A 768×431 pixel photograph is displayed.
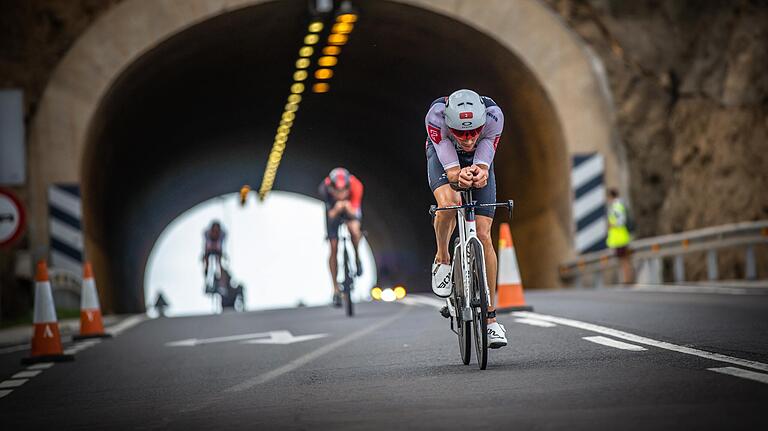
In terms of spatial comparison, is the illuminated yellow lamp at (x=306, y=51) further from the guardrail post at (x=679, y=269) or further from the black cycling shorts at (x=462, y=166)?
the black cycling shorts at (x=462, y=166)

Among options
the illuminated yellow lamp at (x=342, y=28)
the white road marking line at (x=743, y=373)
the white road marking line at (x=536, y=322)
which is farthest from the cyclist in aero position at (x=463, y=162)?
the illuminated yellow lamp at (x=342, y=28)

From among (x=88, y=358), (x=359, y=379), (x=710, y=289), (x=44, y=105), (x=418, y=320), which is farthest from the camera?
(x=44, y=105)

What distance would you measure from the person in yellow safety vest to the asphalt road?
8.05 m

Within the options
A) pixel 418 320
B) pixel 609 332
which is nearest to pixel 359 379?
pixel 609 332

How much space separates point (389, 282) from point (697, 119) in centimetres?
2101

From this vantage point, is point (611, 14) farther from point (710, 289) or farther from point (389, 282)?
point (389, 282)

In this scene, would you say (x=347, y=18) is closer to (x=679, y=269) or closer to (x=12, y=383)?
(x=679, y=269)

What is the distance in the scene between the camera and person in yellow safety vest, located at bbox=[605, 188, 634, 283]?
75.6 feet

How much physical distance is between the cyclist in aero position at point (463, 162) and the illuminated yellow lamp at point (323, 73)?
19431 mm

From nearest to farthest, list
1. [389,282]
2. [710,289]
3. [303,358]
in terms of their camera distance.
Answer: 1. [303,358]
2. [710,289]
3. [389,282]

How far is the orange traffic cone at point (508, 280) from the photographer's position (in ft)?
48.1

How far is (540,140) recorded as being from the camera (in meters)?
25.8

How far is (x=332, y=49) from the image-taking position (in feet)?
87.9

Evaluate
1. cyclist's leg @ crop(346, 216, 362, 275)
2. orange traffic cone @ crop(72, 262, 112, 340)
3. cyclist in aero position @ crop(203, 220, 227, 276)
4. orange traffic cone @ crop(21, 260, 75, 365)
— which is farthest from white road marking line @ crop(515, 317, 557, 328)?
cyclist in aero position @ crop(203, 220, 227, 276)
